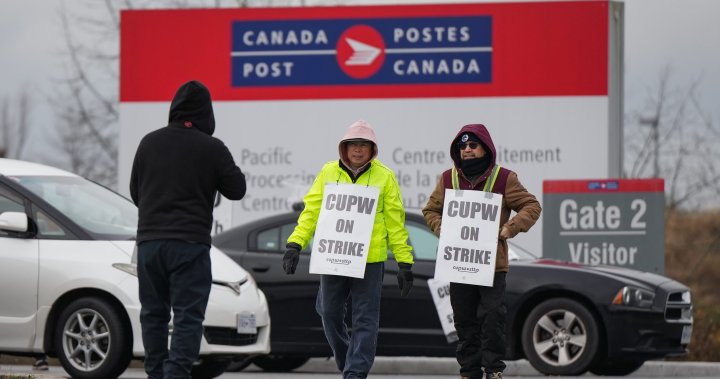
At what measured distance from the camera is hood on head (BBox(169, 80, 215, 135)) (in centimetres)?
870

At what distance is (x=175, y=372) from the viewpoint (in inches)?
332

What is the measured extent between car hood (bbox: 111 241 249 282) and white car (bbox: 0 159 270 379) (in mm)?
10

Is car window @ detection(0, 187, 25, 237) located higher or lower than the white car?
higher

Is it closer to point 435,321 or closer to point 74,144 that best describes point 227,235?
point 435,321

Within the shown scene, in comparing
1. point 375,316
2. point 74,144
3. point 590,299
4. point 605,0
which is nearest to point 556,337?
point 590,299

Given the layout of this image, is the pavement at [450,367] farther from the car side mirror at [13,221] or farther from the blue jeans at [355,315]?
the blue jeans at [355,315]

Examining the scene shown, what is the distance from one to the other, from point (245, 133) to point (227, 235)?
6811 mm

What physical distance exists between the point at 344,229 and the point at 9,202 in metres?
3.41

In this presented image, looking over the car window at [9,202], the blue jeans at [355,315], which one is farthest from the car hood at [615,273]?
the car window at [9,202]

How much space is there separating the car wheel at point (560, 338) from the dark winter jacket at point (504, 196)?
3.23 m

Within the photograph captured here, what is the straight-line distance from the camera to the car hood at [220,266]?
1161 cm

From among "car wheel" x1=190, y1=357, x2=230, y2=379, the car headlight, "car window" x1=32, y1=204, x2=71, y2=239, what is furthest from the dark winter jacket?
the car headlight

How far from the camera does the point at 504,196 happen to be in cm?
1007

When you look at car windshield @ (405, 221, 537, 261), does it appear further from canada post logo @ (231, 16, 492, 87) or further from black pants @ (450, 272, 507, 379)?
canada post logo @ (231, 16, 492, 87)
